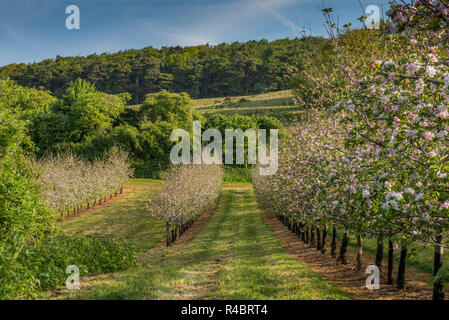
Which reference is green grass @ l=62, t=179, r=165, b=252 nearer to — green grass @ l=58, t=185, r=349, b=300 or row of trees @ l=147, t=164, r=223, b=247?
row of trees @ l=147, t=164, r=223, b=247

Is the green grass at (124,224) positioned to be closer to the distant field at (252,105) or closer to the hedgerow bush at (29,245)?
the hedgerow bush at (29,245)

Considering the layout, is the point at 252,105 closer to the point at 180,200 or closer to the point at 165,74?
the point at 165,74

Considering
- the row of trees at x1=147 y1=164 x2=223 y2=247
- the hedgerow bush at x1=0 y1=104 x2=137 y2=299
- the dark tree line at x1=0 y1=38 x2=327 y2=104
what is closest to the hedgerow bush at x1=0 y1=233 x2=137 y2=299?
the hedgerow bush at x1=0 y1=104 x2=137 y2=299

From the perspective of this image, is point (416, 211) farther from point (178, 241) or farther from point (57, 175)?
point (57, 175)

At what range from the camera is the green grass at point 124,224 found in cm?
3103

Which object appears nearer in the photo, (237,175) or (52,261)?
(52,261)

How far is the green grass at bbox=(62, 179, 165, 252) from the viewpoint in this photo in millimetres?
31031

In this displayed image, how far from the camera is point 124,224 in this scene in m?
35.7
